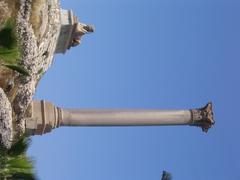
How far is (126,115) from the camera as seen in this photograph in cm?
3030

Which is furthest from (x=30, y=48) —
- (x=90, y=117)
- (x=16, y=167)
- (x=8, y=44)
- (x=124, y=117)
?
(x=16, y=167)

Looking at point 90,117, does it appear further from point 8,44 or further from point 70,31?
point 8,44

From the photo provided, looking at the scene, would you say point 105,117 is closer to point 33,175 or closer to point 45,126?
point 45,126

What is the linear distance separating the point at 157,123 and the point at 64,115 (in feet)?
18.3

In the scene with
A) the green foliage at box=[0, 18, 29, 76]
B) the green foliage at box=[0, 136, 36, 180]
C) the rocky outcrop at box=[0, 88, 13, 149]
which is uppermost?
the green foliage at box=[0, 18, 29, 76]

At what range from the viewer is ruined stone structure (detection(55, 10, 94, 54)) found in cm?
3316

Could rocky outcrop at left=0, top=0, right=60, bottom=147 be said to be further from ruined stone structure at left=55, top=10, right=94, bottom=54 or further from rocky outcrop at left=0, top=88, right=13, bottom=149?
rocky outcrop at left=0, top=88, right=13, bottom=149

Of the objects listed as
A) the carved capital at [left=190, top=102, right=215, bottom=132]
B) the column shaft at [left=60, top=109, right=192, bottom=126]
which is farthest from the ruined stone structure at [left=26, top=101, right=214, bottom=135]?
the carved capital at [left=190, top=102, right=215, bottom=132]

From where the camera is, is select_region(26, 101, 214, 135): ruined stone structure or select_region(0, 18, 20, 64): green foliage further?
select_region(26, 101, 214, 135): ruined stone structure

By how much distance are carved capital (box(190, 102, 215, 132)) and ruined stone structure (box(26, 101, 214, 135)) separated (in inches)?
27.0

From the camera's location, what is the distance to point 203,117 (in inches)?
1275

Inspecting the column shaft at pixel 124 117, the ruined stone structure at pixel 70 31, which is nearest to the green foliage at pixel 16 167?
the column shaft at pixel 124 117

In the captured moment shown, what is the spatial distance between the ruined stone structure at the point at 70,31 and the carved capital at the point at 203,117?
340 inches

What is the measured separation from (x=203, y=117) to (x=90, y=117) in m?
7.39
